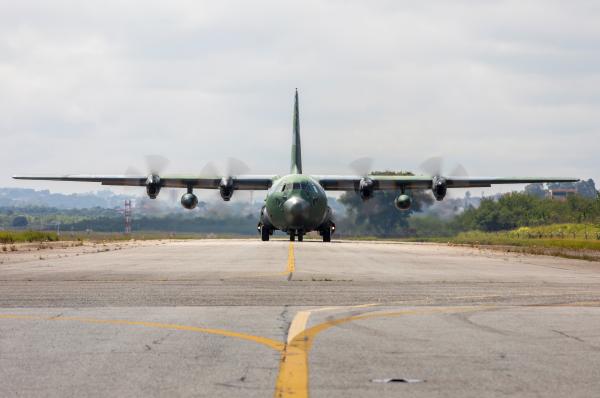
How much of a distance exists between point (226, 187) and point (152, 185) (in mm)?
5835

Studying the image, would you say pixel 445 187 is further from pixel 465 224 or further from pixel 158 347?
pixel 158 347

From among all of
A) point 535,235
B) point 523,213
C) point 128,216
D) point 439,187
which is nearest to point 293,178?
point 439,187

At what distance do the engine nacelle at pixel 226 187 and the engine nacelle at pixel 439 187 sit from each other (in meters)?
15.8

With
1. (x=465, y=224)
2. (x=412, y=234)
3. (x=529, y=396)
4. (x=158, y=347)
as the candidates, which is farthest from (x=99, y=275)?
(x=412, y=234)

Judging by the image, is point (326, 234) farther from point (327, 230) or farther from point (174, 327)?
point (174, 327)

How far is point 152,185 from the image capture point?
68.4 metres

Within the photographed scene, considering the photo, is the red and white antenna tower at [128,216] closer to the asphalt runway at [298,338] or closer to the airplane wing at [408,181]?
the airplane wing at [408,181]

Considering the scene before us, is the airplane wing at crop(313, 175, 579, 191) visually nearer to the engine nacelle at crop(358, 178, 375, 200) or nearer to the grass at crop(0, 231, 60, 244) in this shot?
the engine nacelle at crop(358, 178, 375, 200)

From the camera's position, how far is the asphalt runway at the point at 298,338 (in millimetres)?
7660

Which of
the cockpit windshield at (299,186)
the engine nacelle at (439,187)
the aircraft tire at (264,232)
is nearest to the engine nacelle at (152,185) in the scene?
the aircraft tire at (264,232)

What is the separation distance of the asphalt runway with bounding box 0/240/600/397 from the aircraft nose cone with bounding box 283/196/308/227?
109 ft

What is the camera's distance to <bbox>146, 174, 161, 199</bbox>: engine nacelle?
68188mm

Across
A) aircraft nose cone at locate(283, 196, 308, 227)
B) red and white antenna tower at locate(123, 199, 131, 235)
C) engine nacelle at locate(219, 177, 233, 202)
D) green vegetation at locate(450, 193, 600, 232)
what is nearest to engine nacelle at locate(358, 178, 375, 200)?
engine nacelle at locate(219, 177, 233, 202)

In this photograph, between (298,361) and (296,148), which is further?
(296,148)
